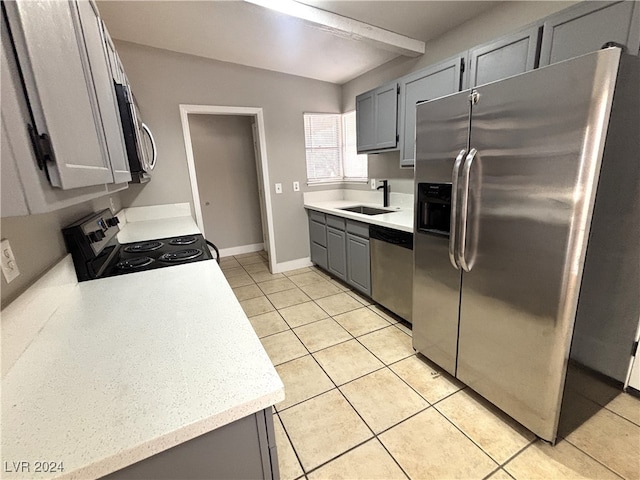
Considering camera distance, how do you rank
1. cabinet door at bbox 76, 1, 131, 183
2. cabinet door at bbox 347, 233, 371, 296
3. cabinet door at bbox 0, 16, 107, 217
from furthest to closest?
cabinet door at bbox 347, 233, 371, 296
cabinet door at bbox 76, 1, 131, 183
cabinet door at bbox 0, 16, 107, 217

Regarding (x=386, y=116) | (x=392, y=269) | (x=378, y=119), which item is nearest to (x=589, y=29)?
(x=386, y=116)

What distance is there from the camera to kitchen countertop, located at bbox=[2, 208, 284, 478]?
1.75 ft

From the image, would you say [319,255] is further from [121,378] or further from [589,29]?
[121,378]

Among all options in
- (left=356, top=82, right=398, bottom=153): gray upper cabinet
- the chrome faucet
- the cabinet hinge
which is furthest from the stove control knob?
the chrome faucet

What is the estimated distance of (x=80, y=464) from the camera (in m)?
0.49

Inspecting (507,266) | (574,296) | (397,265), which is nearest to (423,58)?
(397,265)

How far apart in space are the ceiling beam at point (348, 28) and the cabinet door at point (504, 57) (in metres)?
0.86

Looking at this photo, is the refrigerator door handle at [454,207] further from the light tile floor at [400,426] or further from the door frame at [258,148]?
the door frame at [258,148]

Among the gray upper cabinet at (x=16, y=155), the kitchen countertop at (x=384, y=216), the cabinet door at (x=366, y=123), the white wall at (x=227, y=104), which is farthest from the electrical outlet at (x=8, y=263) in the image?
the cabinet door at (x=366, y=123)

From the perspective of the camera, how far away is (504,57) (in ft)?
5.76

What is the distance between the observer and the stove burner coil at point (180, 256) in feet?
5.22

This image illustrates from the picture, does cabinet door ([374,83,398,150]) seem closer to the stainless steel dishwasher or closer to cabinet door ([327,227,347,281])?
the stainless steel dishwasher

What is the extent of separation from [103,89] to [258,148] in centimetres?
274

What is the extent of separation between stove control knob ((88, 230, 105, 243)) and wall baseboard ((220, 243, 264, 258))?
3.30 metres
